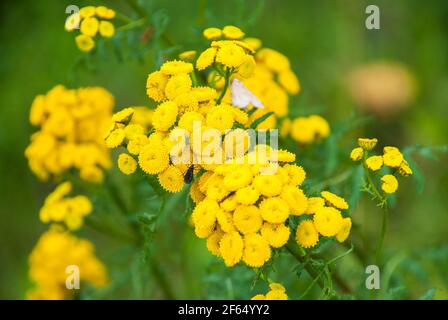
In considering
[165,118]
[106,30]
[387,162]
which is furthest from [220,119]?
[106,30]

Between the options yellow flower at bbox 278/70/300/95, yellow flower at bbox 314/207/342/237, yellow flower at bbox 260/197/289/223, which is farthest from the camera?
yellow flower at bbox 278/70/300/95

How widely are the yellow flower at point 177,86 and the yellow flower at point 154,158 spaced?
0.72 ft

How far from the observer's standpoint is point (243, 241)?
7.59 ft

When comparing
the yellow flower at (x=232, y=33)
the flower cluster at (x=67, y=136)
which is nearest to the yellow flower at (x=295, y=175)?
the yellow flower at (x=232, y=33)

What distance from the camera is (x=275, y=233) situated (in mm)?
2283

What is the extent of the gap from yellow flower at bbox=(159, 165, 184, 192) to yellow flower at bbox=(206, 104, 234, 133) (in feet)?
0.62

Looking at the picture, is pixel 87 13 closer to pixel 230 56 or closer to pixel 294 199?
pixel 230 56

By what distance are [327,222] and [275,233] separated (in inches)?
7.6

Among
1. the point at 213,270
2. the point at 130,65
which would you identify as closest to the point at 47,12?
the point at 130,65

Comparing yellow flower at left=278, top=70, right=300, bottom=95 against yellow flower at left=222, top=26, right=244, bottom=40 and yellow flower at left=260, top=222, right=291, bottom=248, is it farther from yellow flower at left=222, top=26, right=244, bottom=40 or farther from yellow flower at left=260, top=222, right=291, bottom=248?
yellow flower at left=260, top=222, right=291, bottom=248

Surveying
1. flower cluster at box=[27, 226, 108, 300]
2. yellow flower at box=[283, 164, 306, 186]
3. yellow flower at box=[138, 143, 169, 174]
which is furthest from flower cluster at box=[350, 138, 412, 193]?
flower cluster at box=[27, 226, 108, 300]

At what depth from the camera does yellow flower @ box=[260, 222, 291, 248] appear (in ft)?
7.46

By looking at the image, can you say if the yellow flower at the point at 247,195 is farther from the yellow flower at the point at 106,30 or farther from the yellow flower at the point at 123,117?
the yellow flower at the point at 106,30

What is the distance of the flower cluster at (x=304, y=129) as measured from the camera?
11.2ft
